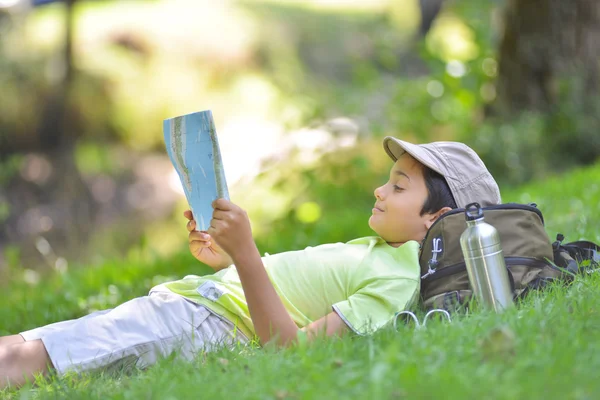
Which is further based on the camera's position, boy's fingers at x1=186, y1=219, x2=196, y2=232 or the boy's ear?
Result: boy's fingers at x1=186, y1=219, x2=196, y2=232

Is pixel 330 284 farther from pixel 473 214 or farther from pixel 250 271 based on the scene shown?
pixel 473 214

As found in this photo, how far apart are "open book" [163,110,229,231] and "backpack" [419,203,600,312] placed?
2.45 ft

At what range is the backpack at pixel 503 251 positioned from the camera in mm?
2590

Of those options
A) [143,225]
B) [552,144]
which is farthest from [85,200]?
[552,144]

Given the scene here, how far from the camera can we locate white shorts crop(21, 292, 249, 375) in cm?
258

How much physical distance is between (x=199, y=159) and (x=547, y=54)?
610 centimetres

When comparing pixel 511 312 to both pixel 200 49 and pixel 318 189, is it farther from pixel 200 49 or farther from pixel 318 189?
pixel 200 49

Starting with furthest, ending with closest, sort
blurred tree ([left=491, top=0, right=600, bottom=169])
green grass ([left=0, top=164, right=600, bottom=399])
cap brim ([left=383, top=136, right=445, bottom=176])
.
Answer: blurred tree ([left=491, top=0, right=600, bottom=169]), cap brim ([left=383, top=136, right=445, bottom=176]), green grass ([left=0, top=164, right=600, bottom=399])

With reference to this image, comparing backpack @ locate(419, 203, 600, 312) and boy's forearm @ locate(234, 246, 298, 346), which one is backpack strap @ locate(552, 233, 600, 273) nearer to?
backpack @ locate(419, 203, 600, 312)

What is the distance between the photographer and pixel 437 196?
110 inches

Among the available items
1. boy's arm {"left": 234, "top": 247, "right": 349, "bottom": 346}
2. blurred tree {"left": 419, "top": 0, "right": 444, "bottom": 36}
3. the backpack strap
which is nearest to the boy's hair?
the backpack strap

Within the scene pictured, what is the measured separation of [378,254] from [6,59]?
10111 mm

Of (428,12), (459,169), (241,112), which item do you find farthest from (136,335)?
(428,12)

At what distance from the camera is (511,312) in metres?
2.30
